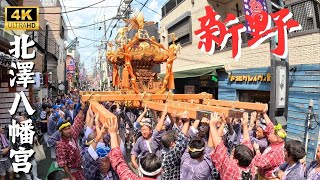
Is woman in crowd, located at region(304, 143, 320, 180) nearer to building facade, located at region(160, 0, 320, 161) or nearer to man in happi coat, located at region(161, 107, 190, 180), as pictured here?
man in happi coat, located at region(161, 107, 190, 180)

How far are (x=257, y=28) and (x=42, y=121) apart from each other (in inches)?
290

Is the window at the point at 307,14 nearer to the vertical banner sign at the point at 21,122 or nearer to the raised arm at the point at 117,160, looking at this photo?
the raised arm at the point at 117,160

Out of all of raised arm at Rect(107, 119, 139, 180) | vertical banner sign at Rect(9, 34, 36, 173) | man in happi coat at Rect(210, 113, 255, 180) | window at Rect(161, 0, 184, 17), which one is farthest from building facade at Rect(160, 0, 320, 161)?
vertical banner sign at Rect(9, 34, 36, 173)

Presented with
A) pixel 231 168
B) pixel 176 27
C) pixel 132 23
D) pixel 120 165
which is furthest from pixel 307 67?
pixel 176 27

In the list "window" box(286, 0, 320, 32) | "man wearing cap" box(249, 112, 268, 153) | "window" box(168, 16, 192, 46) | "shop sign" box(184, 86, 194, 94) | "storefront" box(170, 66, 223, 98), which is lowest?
"man wearing cap" box(249, 112, 268, 153)

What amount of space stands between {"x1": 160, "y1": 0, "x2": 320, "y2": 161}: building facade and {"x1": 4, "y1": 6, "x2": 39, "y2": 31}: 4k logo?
6520mm

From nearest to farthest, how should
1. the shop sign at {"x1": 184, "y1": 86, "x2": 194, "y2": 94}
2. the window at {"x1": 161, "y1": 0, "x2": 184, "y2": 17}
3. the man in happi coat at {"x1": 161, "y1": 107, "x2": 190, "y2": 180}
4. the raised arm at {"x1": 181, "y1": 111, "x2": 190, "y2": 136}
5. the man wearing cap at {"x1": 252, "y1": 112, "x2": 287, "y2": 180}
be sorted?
1. the man in happi coat at {"x1": 161, "y1": 107, "x2": 190, "y2": 180}
2. the raised arm at {"x1": 181, "y1": 111, "x2": 190, "y2": 136}
3. the man wearing cap at {"x1": 252, "y1": 112, "x2": 287, "y2": 180}
4. the shop sign at {"x1": 184, "y1": 86, "x2": 194, "y2": 94}
5. the window at {"x1": 161, "y1": 0, "x2": 184, "y2": 17}

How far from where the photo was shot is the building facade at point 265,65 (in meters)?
7.72

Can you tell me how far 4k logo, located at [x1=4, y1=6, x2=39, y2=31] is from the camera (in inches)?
353

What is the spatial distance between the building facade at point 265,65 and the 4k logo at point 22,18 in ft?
21.4

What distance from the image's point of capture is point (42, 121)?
10039 millimetres

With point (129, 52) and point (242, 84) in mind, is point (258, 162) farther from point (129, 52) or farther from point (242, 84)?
point (242, 84)

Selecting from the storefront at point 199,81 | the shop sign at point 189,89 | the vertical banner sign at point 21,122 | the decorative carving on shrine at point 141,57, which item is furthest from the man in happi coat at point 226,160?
the shop sign at point 189,89

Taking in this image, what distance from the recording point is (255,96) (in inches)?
416
